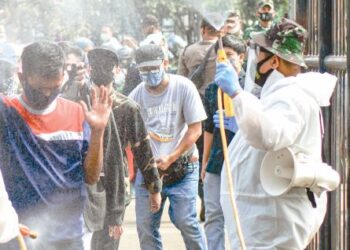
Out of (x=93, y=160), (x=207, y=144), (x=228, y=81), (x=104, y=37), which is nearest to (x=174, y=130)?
(x=207, y=144)

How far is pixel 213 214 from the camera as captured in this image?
942 cm

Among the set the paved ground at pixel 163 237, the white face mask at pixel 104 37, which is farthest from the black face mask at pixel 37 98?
the white face mask at pixel 104 37

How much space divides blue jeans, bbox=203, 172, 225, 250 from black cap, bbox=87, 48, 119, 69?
1248mm

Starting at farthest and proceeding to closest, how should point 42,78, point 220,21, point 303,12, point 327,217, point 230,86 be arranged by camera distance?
point 303,12 < point 327,217 < point 220,21 < point 42,78 < point 230,86

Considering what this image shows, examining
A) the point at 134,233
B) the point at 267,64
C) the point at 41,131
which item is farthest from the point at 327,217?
the point at 134,233

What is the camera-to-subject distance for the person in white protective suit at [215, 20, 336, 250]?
621 cm

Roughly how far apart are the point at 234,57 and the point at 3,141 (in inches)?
128

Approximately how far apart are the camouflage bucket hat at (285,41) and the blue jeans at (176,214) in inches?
99.1

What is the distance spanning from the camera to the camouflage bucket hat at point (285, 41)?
22.1 feet

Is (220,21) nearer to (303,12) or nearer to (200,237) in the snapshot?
(303,12)

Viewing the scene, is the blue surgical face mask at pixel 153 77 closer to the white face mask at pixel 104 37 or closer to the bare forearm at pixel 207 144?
the bare forearm at pixel 207 144

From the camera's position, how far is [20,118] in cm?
670

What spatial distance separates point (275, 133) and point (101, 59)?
2.77m

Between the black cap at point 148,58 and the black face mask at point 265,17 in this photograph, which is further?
the black face mask at point 265,17
